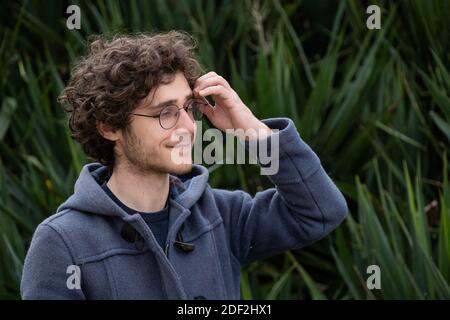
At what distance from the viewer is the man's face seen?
2336mm

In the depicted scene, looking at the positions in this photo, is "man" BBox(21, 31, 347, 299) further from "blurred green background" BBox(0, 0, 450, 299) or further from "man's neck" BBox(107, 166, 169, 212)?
"blurred green background" BBox(0, 0, 450, 299)

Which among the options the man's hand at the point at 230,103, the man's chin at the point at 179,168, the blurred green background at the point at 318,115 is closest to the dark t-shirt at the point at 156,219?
the man's chin at the point at 179,168

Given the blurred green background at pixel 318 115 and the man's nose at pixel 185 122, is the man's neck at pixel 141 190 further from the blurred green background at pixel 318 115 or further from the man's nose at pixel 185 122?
the blurred green background at pixel 318 115

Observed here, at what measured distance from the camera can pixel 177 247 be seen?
236 centimetres

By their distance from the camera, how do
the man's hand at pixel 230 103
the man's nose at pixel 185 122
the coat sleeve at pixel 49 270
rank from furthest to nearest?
the man's hand at pixel 230 103 → the man's nose at pixel 185 122 → the coat sleeve at pixel 49 270

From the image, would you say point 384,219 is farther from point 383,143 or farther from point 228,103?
point 228,103

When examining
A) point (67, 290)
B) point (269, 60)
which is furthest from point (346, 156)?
point (67, 290)

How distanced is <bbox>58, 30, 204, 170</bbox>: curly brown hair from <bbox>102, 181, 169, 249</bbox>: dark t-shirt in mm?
172

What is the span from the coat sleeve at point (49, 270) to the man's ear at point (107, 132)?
32 cm

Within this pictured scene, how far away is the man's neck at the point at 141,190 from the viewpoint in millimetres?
2383

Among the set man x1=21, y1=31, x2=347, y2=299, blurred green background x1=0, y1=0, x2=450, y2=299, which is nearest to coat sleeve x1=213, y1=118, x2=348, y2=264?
man x1=21, y1=31, x2=347, y2=299

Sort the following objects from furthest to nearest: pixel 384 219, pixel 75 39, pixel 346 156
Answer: pixel 75 39 < pixel 346 156 < pixel 384 219
